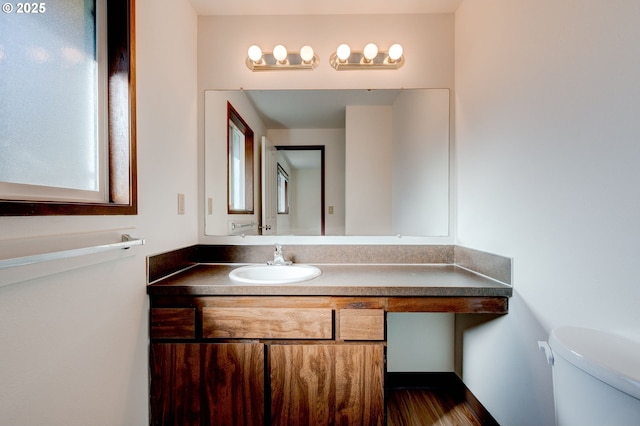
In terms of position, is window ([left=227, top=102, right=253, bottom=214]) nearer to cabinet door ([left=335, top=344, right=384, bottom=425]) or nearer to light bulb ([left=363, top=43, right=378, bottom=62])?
light bulb ([left=363, top=43, right=378, bottom=62])

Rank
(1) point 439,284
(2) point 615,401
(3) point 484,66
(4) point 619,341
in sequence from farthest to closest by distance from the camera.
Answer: (3) point 484,66 → (1) point 439,284 → (4) point 619,341 → (2) point 615,401

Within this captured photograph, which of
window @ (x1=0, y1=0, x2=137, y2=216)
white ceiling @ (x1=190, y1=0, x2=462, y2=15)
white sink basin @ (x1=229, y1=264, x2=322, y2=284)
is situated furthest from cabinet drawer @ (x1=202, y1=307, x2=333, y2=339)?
white ceiling @ (x1=190, y1=0, x2=462, y2=15)

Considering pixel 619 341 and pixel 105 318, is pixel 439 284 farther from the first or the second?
pixel 105 318

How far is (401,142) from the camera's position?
1744 millimetres

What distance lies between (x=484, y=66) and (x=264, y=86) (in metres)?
1.25

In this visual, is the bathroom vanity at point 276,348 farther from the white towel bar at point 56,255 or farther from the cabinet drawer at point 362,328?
the white towel bar at point 56,255

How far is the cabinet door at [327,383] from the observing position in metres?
1.19

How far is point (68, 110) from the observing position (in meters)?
0.91

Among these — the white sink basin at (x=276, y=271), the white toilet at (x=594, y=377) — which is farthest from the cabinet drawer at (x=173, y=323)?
the white toilet at (x=594, y=377)

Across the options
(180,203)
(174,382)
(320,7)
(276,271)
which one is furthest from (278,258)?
(320,7)

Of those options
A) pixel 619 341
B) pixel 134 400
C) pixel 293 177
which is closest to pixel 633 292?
pixel 619 341

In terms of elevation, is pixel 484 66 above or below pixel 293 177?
above

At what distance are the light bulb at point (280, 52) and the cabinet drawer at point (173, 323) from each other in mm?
1491

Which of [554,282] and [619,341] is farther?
[554,282]
